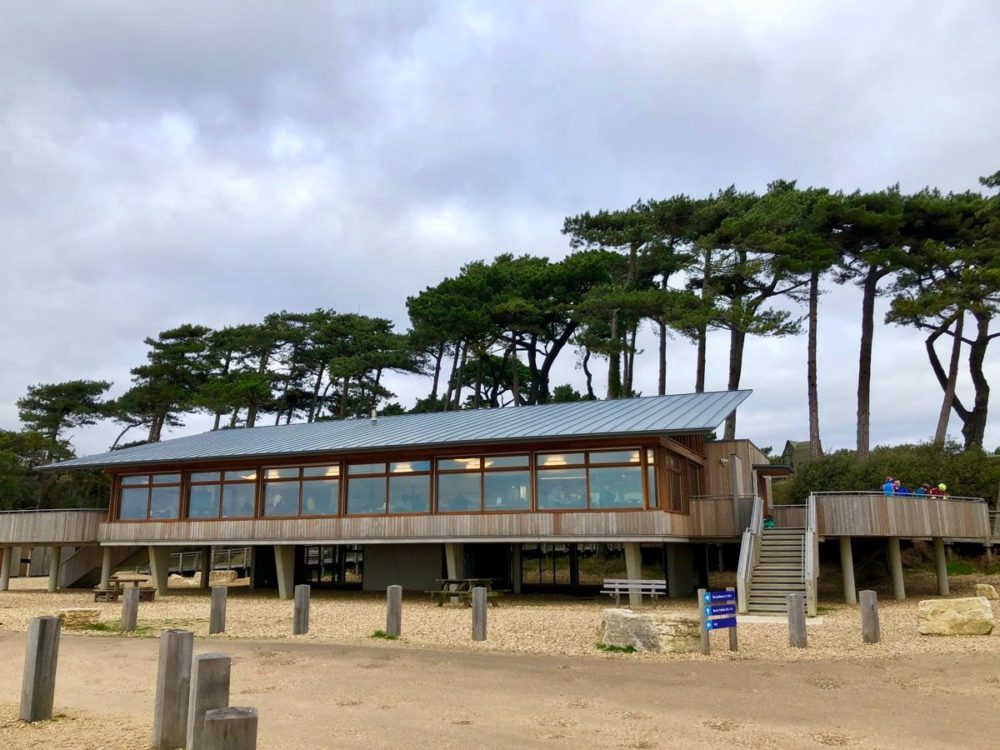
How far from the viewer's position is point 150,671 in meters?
11.6

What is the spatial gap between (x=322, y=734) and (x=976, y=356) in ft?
135

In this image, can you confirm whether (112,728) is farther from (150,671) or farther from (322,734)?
(150,671)

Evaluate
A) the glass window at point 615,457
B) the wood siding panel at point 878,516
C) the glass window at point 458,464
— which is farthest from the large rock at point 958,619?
the glass window at point 458,464

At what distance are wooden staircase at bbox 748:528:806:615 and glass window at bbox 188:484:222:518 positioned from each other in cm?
1665

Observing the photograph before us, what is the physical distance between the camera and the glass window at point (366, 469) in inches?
953

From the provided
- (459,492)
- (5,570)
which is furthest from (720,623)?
(5,570)

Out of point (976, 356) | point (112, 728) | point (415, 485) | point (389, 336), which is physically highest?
point (389, 336)

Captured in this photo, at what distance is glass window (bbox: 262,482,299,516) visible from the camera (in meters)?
25.1

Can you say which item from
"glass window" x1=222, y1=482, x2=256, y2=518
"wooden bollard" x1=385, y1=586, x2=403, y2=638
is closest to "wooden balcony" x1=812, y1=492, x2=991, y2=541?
"wooden bollard" x1=385, y1=586, x2=403, y2=638

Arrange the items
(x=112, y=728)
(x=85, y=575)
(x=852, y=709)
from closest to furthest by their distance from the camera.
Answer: (x=112, y=728) → (x=852, y=709) → (x=85, y=575)

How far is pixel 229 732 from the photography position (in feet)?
16.8

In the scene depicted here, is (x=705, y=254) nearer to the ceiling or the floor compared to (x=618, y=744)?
nearer to the ceiling

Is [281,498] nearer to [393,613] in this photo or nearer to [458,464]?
[458,464]

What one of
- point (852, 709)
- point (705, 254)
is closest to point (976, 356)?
point (705, 254)
